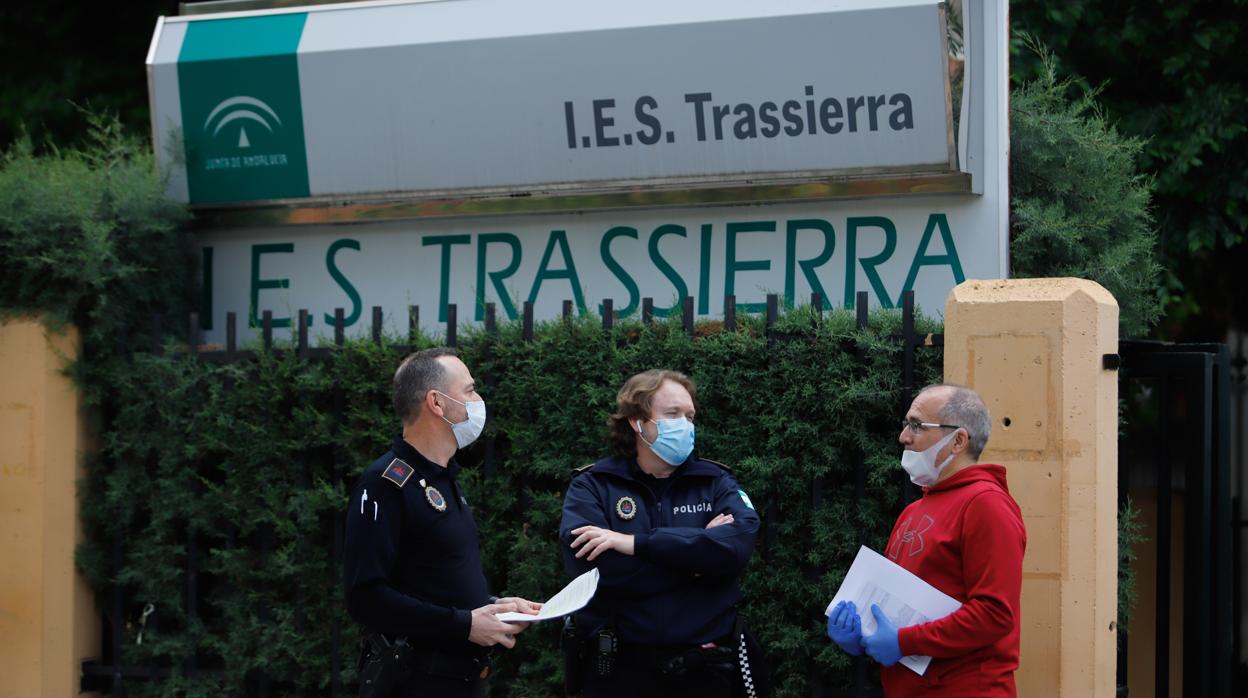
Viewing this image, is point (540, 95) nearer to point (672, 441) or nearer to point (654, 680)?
point (672, 441)

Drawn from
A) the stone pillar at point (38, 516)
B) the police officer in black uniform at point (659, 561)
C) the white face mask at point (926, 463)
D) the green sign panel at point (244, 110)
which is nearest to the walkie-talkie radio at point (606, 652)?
the police officer in black uniform at point (659, 561)

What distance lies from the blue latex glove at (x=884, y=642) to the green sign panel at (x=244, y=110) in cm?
461

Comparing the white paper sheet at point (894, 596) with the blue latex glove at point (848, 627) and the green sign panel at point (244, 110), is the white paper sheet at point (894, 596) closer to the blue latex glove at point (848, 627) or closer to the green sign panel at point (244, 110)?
the blue latex glove at point (848, 627)

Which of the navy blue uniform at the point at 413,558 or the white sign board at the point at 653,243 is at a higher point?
the white sign board at the point at 653,243

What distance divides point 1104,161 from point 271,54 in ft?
14.8

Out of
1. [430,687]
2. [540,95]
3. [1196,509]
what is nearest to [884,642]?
[430,687]

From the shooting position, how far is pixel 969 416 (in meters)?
4.13

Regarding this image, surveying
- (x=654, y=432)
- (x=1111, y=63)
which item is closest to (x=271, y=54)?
(x=654, y=432)

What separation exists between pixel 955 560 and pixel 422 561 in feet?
5.46

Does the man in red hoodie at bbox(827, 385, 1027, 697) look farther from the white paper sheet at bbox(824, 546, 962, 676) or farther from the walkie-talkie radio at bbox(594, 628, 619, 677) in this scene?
the walkie-talkie radio at bbox(594, 628, 619, 677)

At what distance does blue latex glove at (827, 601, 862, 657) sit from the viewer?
164 inches

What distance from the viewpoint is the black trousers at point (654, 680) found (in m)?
4.52

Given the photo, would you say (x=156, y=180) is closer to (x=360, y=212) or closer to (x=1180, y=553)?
(x=360, y=212)

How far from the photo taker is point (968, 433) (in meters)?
4.11
